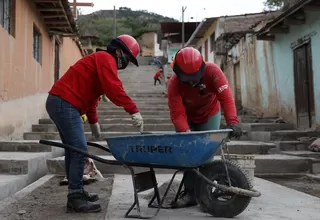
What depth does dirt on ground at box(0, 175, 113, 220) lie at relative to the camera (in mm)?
3391

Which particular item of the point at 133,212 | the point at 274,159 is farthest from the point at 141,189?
the point at 274,159

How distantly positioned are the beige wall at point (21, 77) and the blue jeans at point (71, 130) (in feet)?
13.3

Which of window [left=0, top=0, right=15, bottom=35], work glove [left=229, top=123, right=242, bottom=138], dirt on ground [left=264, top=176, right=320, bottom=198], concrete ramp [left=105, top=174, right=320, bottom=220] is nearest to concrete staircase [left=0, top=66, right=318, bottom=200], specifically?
dirt on ground [left=264, top=176, right=320, bottom=198]

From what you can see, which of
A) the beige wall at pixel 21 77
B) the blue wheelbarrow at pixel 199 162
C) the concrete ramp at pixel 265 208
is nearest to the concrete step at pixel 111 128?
the beige wall at pixel 21 77

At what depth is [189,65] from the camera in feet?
11.3

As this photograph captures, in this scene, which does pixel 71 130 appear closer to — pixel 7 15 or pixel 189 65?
pixel 189 65

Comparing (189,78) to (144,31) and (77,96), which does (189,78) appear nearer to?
(77,96)

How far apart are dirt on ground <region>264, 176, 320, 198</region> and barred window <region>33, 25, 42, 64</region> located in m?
7.18

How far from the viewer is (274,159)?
20.0 ft

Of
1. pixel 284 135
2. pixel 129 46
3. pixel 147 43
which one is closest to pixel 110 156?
pixel 129 46

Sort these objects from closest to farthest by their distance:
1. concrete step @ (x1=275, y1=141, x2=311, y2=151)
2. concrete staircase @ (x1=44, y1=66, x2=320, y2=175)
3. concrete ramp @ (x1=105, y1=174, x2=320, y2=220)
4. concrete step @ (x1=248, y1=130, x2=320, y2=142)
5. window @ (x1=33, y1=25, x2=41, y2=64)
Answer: concrete ramp @ (x1=105, y1=174, x2=320, y2=220) → concrete staircase @ (x1=44, y1=66, x2=320, y2=175) → concrete step @ (x1=275, y1=141, x2=311, y2=151) → concrete step @ (x1=248, y1=130, x2=320, y2=142) → window @ (x1=33, y1=25, x2=41, y2=64)

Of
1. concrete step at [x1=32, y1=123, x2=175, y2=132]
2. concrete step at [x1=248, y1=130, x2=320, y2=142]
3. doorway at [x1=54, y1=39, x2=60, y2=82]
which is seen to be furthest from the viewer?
doorway at [x1=54, y1=39, x2=60, y2=82]

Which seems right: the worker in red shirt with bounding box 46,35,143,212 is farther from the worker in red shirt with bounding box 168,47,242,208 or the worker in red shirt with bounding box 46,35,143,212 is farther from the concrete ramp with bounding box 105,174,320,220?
the worker in red shirt with bounding box 168,47,242,208

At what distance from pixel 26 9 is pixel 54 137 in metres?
3.10
